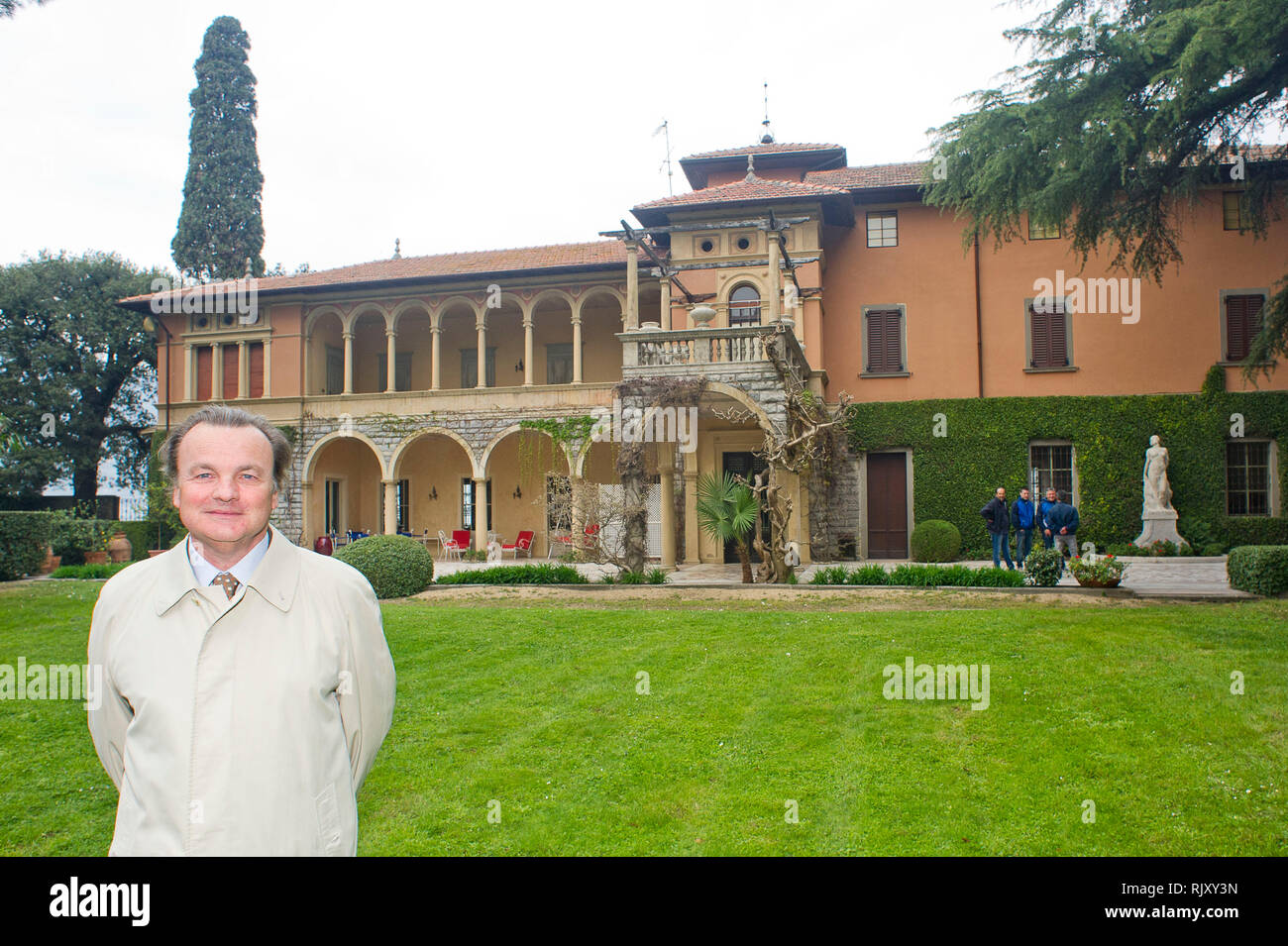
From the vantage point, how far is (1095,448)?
21.5m

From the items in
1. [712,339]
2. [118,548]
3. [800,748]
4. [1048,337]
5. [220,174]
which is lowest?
[800,748]

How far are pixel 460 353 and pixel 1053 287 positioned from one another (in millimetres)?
17263

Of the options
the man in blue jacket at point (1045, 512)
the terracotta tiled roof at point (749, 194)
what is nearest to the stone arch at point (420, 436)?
the terracotta tiled roof at point (749, 194)

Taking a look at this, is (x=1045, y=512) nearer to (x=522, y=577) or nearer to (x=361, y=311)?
(x=522, y=577)

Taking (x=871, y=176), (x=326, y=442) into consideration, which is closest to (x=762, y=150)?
(x=871, y=176)

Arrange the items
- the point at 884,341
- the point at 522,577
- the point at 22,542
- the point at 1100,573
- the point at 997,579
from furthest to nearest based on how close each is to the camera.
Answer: the point at 884,341 < the point at 22,542 < the point at 522,577 < the point at 997,579 < the point at 1100,573

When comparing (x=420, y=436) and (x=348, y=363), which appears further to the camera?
(x=348, y=363)

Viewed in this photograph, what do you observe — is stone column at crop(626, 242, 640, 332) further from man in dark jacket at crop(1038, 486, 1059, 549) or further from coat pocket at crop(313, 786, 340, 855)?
coat pocket at crop(313, 786, 340, 855)

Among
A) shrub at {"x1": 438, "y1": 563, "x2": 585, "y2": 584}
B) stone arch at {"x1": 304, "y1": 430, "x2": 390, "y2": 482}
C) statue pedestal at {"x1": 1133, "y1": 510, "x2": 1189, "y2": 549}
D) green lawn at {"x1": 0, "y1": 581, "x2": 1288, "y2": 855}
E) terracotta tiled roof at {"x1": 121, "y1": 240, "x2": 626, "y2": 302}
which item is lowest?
green lawn at {"x1": 0, "y1": 581, "x2": 1288, "y2": 855}

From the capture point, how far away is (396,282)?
25391 millimetres

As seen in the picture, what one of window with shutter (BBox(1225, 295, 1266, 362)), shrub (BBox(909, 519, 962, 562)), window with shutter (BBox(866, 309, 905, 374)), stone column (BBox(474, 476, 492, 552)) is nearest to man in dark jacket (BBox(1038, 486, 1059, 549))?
shrub (BBox(909, 519, 962, 562))

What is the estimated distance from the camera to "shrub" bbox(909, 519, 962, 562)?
66.9 feet

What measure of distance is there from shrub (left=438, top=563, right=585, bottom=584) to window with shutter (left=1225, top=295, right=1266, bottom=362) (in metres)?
17.3

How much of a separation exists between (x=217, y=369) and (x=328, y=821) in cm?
2771
